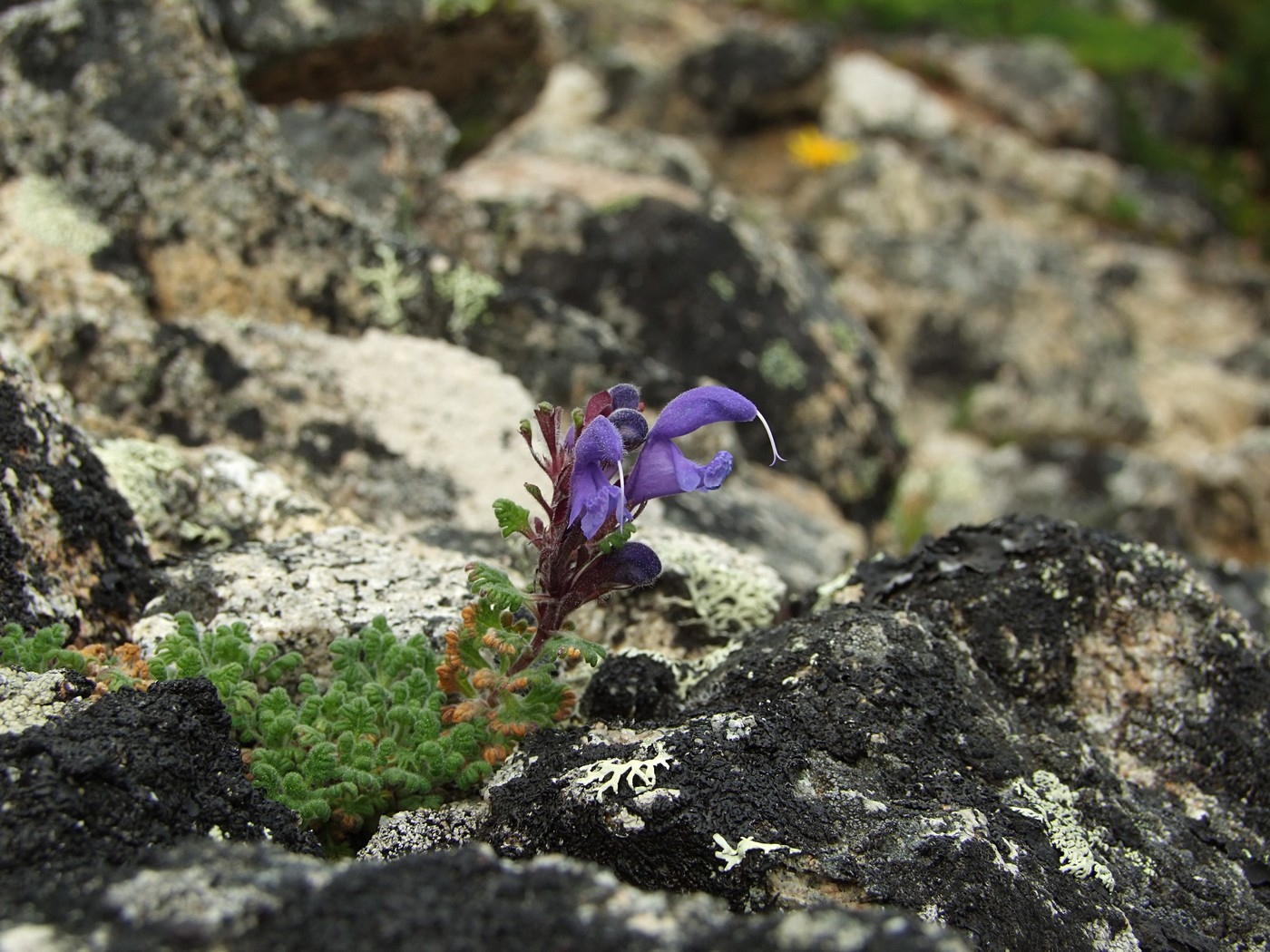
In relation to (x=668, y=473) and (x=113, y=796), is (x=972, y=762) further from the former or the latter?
(x=113, y=796)

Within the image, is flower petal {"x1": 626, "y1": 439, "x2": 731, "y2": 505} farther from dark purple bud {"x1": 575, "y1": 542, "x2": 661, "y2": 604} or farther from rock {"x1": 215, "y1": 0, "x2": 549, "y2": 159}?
rock {"x1": 215, "y1": 0, "x2": 549, "y2": 159}

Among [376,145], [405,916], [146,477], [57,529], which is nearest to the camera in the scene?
[405,916]

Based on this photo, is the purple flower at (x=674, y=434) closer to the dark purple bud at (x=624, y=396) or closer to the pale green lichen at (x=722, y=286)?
the dark purple bud at (x=624, y=396)

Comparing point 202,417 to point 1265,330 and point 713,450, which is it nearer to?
point 713,450

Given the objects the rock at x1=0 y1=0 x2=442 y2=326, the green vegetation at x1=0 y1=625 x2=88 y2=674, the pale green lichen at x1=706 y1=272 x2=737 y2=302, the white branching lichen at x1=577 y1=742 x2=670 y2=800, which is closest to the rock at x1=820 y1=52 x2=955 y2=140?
the pale green lichen at x1=706 y1=272 x2=737 y2=302

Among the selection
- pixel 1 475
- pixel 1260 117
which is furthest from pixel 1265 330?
pixel 1 475

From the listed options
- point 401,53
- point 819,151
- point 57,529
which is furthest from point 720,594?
point 819,151

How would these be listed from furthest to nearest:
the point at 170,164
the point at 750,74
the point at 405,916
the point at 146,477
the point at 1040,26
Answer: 1. the point at 1040,26
2. the point at 750,74
3. the point at 170,164
4. the point at 146,477
5. the point at 405,916
